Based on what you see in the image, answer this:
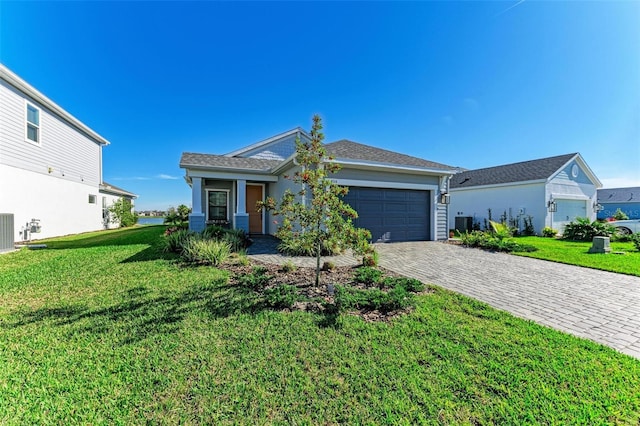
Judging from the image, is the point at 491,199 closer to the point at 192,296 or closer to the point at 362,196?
the point at 362,196

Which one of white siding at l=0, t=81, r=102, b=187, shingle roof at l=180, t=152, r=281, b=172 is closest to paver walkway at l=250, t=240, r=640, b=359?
shingle roof at l=180, t=152, r=281, b=172

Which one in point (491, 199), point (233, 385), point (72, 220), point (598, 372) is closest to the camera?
point (233, 385)

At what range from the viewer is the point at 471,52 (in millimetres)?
9914

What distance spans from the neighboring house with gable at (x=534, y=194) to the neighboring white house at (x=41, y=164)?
2226 centimetres

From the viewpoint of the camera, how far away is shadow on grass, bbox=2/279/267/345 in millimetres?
3232

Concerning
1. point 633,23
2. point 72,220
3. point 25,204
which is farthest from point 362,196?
point 72,220

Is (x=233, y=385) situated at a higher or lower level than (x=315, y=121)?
lower

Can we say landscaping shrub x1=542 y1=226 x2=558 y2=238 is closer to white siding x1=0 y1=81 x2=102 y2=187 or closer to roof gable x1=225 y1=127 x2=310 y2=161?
roof gable x1=225 y1=127 x2=310 y2=161

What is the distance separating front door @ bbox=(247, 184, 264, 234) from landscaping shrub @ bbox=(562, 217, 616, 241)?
1639cm

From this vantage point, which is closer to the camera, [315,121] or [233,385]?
[233,385]

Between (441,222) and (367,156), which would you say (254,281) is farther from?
(441,222)

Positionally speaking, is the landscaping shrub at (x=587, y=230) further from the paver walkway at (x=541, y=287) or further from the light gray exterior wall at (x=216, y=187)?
the light gray exterior wall at (x=216, y=187)

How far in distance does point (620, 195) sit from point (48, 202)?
54688 mm

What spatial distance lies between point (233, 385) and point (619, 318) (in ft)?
17.6
